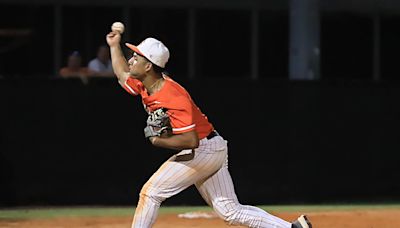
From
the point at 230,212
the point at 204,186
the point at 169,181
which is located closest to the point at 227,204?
the point at 230,212

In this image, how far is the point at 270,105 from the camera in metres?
15.9

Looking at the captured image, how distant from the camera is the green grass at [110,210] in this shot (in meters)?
13.8

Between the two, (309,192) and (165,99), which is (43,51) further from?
(165,99)

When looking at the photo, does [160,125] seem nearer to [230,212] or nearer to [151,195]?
[151,195]

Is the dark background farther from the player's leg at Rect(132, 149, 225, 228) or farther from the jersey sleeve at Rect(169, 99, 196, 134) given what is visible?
the jersey sleeve at Rect(169, 99, 196, 134)

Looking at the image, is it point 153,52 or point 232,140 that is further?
point 232,140

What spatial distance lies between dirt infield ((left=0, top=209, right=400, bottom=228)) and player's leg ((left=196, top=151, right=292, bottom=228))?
9.32 feet

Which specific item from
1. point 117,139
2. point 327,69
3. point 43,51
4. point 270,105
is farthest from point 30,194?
point 327,69

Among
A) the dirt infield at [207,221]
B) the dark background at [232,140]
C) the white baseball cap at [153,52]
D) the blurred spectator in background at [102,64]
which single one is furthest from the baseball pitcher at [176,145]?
the blurred spectator in background at [102,64]

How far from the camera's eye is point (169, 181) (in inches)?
351

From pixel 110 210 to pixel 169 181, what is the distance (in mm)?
5854

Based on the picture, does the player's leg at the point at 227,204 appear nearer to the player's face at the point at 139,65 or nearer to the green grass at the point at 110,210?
the player's face at the point at 139,65

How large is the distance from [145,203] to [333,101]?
776 cm

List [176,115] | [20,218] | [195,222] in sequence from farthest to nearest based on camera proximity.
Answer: [20,218], [195,222], [176,115]
